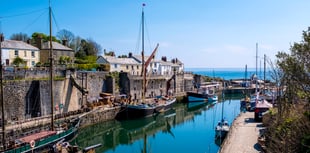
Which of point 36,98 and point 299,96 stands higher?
point 299,96

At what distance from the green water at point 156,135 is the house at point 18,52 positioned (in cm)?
1490

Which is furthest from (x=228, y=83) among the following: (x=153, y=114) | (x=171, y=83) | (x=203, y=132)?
(x=203, y=132)

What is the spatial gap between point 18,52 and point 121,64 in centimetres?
1761

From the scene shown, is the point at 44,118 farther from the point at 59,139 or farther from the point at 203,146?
the point at 203,146

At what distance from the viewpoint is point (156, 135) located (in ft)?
97.1

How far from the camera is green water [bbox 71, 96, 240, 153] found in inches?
947

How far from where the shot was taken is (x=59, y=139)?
20.9 m

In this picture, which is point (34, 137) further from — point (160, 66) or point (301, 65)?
point (160, 66)

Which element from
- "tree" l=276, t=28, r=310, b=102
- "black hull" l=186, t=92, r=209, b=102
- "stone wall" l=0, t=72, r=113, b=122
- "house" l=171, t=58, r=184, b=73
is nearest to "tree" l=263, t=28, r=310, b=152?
"tree" l=276, t=28, r=310, b=102

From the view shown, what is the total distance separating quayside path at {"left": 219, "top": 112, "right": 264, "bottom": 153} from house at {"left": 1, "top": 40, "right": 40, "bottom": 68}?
27.0 meters

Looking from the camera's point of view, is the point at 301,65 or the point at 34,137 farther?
the point at 34,137

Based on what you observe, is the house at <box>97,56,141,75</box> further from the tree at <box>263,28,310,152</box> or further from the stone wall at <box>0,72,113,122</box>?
the tree at <box>263,28,310,152</box>

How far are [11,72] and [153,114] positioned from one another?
17936 mm

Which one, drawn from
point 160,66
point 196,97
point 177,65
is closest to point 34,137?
point 196,97
